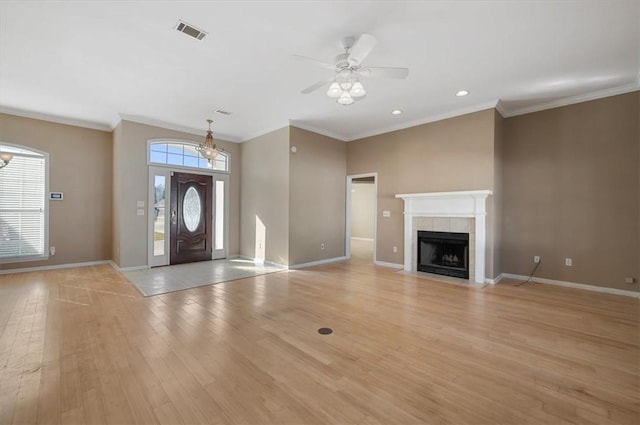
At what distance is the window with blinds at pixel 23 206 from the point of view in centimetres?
521

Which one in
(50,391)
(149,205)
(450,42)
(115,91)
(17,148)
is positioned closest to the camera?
(50,391)

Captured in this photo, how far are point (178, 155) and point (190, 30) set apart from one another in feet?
13.3

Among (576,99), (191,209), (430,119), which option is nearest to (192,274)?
(191,209)

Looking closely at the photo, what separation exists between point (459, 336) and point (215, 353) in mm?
2330

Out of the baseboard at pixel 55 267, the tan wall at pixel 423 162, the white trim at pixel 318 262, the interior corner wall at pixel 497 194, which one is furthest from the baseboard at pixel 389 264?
the baseboard at pixel 55 267

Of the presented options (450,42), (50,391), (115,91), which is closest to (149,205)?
(115,91)

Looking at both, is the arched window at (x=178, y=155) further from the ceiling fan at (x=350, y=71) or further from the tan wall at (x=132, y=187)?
the ceiling fan at (x=350, y=71)

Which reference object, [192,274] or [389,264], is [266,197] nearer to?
[192,274]

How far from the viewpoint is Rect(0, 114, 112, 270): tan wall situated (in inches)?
213

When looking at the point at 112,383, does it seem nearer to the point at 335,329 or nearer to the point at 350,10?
the point at 335,329

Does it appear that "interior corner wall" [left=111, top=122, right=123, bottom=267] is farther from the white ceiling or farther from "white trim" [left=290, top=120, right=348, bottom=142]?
"white trim" [left=290, top=120, right=348, bottom=142]

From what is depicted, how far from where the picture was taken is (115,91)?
436 centimetres

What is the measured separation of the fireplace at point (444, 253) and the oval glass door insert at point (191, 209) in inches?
200

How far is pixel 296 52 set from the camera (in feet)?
10.6
